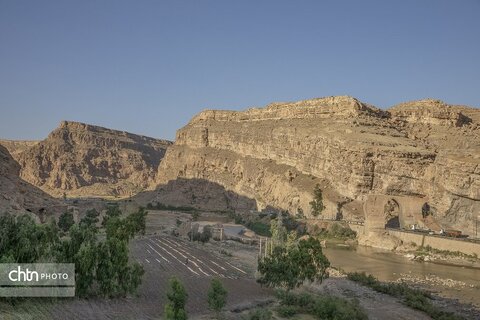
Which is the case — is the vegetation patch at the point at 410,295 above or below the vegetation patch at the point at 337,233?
below

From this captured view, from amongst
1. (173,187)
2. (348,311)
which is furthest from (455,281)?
(173,187)

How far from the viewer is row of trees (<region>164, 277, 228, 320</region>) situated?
62.1 feet

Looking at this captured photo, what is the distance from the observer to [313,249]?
103ft

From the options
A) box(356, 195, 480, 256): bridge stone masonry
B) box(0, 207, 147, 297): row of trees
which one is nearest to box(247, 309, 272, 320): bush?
box(0, 207, 147, 297): row of trees

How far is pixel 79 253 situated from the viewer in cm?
2222

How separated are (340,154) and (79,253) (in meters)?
68.7

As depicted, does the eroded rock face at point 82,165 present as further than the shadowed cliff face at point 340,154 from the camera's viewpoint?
Yes

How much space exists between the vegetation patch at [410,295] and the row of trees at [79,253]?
60.3 feet

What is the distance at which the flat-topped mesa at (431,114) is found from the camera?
325 ft

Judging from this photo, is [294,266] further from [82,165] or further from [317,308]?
[82,165]

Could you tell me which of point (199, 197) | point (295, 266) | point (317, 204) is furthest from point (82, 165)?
point (295, 266)

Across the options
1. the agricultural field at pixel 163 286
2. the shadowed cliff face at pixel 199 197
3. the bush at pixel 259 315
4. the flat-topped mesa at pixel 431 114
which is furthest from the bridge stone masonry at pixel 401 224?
the bush at pixel 259 315

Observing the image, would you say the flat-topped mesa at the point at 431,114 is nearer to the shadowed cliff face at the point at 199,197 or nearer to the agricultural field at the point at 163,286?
the shadowed cliff face at the point at 199,197

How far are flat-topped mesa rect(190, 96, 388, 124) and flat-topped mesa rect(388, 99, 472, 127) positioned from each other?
4.52m
